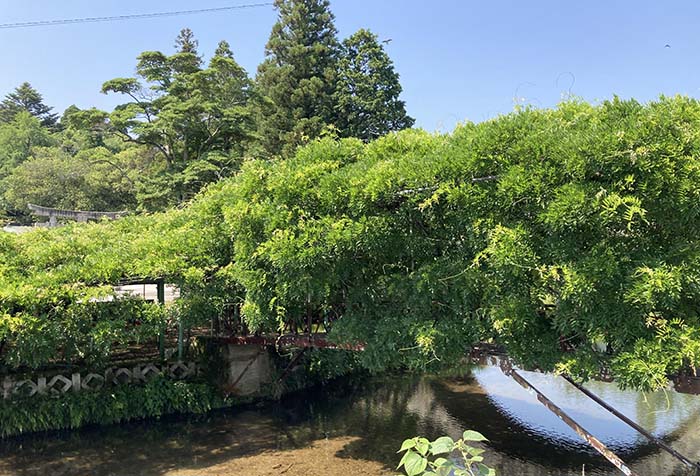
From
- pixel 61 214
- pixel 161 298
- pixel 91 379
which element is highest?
pixel 61 214

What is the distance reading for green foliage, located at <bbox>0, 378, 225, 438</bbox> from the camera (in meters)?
10.5

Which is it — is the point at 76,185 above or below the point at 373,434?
above

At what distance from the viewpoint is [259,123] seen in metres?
29.6

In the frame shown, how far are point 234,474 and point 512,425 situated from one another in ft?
19.5

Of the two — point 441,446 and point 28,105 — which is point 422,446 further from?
point 28,105

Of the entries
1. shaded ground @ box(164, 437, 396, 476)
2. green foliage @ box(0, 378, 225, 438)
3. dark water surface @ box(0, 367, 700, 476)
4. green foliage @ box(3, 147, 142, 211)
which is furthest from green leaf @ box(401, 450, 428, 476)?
green foliage @ box(3, 147, 142, 211)

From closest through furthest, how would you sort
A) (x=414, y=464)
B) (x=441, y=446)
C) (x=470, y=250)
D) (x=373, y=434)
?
(x=414, y=464) → (x=441, y=446) → (x=470, y=250) → (x=373, y=434)

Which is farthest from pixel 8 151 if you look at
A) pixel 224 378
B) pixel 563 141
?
pixel 563 141

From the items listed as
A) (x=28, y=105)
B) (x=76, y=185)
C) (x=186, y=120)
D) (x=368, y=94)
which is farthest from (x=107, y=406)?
(x=28, y=105)

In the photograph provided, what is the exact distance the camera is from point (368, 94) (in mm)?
28609

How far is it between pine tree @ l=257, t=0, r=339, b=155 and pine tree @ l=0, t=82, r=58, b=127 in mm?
44654

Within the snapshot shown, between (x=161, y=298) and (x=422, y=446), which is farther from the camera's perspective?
(x=161, y=298)

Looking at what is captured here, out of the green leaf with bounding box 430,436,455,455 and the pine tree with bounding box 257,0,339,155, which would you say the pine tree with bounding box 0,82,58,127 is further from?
the green leaf with bounding box 430,436,455,455

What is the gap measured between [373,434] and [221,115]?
19.9 m
